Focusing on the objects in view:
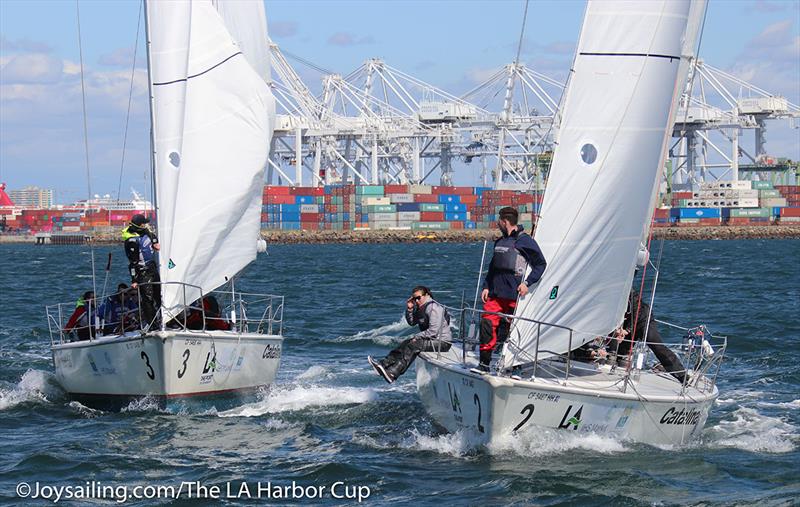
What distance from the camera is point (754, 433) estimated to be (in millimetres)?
10891

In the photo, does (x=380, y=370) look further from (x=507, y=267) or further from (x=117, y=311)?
(x=117, y=311)

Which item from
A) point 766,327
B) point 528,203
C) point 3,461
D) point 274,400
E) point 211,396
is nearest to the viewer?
point 3,461

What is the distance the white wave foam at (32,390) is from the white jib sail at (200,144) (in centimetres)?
207

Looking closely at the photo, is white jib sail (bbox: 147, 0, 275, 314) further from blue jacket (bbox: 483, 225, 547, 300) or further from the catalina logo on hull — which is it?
the catalina logo on hull

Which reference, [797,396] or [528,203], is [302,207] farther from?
[797,396]

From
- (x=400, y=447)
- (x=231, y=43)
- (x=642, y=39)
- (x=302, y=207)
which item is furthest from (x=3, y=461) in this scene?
(x=302, y=207)

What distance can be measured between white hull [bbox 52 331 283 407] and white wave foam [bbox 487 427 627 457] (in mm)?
3496

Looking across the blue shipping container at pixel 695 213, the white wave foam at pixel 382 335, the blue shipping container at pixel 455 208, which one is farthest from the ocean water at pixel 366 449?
the blue shipping container at pixel 695 213

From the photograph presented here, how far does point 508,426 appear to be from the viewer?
8875 mm

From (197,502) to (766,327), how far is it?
532 inches

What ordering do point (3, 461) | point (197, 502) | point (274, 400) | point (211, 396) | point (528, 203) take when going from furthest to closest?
point (528, 203) → point (274, 400) → point (211, 396) → point (3, 461) → point (197, 502)

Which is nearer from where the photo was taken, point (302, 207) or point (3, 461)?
point (3, 461)

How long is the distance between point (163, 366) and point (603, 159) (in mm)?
4527

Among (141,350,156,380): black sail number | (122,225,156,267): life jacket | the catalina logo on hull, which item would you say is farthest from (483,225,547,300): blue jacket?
(122,225,156,267): life jacket
